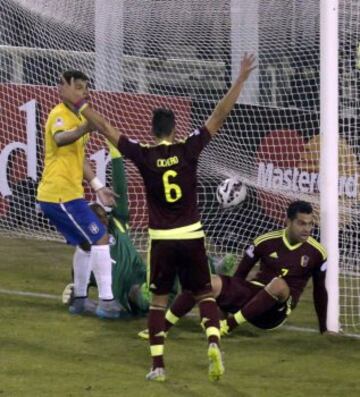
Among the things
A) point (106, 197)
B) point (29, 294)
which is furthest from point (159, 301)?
point (29, 294)

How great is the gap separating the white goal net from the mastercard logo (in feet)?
0.04

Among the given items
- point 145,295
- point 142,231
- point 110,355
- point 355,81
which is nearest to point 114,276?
point 145,295

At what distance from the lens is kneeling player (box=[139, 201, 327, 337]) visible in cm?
765

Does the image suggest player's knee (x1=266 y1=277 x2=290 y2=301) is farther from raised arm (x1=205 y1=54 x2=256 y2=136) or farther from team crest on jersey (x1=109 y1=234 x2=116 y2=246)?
team crest on jersey (x1=109 y1=234 x2=116 y2=246)

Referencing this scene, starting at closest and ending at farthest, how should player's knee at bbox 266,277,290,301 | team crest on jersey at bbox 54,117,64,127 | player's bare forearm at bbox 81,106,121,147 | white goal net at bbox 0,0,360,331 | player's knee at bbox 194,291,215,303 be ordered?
player's bare forearm at bbox 81,106,121,147 < player's knee at bbox 194,291,215,303 < player's knee at bbox 266,277,290,301 < team crest on jersey at bbox 54,117,64,127 < white goal net at bbox 0,0,360,331

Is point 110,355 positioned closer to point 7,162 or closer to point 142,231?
point 142,231

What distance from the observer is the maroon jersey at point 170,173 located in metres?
6.59

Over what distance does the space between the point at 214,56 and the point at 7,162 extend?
9.13 ft

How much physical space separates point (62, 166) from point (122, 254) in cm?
85

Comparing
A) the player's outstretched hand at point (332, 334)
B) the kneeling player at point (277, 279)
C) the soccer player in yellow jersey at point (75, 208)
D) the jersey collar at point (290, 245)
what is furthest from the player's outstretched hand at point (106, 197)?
the player's outstretched hand at point (332, 334)

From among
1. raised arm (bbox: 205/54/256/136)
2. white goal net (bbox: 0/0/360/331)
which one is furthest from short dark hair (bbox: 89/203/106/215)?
raised arm (bbox: 205/54/256/136)

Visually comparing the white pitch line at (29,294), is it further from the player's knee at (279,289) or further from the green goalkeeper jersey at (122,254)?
the player's knee at (279,289)

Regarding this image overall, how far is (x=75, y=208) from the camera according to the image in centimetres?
859

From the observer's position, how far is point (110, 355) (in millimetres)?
7387
